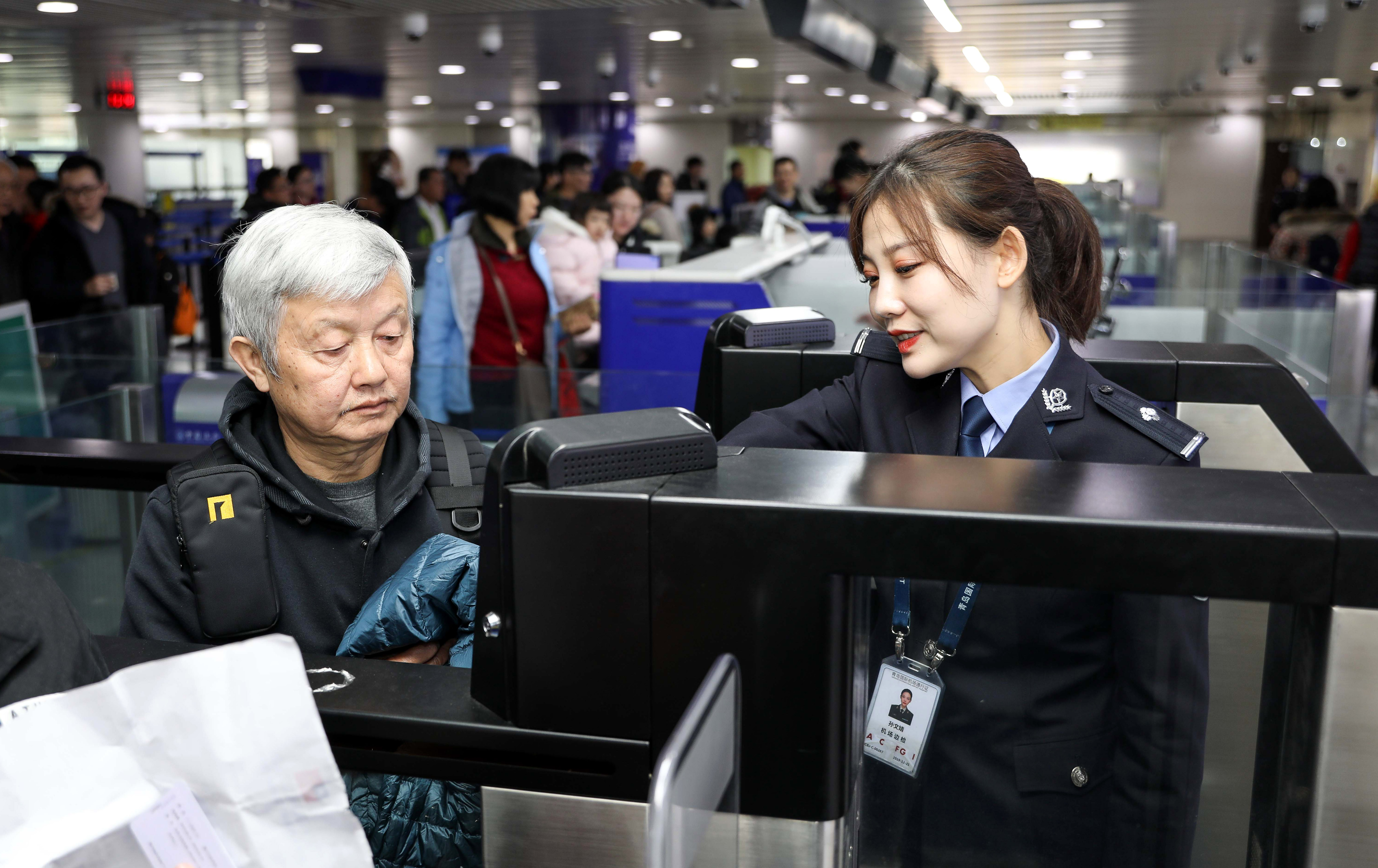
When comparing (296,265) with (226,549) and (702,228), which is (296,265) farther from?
(702,228)

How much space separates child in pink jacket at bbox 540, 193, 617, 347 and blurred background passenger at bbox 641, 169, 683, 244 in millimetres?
2747

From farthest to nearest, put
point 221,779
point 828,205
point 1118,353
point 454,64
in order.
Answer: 1. point 454,64
2. point 828,205
3. point 1118,353
4. point 221,779

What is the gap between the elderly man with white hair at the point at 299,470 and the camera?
1336 millimetres

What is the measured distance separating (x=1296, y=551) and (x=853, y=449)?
2.42 feet

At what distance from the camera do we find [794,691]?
0.79 m

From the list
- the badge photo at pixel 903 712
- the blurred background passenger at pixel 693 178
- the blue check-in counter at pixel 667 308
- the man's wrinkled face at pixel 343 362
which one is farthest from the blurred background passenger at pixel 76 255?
the blurred background passenger at pixel 693 178

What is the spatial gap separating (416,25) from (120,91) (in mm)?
7354

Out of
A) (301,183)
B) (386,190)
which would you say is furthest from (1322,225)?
(301,183)

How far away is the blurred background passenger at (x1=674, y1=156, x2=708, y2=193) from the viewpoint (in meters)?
13.8

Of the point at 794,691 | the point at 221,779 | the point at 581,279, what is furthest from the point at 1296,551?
the point at 581,279

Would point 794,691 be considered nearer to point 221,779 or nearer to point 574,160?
point 221,779

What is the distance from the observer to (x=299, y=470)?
148 centimetres

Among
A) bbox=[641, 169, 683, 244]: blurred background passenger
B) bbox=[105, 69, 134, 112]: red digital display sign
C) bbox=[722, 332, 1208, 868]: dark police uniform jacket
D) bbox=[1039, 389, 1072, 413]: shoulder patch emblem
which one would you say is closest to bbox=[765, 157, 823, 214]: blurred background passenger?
bbox=[641, 169, 683, 244]: blurred background passenger

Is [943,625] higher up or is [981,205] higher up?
[981,205]
